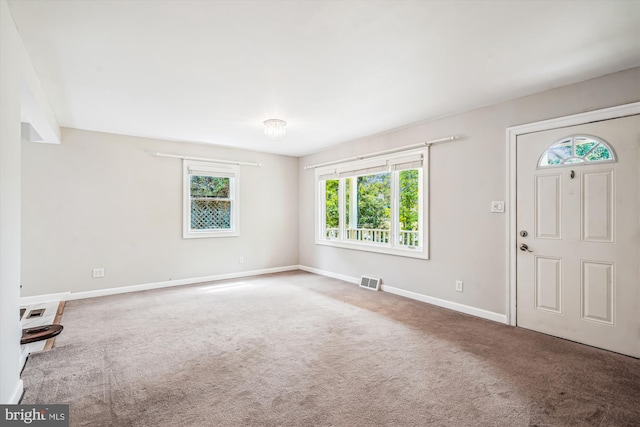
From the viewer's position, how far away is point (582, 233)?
2973 mm

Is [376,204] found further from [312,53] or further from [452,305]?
[312,53]

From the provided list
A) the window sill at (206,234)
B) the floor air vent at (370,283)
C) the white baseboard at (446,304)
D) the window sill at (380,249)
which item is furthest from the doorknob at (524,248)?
the window sill at (206,234)

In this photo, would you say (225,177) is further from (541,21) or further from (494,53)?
(541,21)

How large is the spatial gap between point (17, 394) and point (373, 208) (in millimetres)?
4574

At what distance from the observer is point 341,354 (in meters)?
2.76

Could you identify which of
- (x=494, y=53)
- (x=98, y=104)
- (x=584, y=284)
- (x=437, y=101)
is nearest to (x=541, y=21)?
(x=494, y=53)

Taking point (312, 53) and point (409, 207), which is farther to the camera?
point (409, 207)

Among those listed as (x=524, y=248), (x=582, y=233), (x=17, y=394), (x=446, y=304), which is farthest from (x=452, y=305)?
(x=17, y=394)

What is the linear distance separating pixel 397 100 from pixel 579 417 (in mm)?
3079

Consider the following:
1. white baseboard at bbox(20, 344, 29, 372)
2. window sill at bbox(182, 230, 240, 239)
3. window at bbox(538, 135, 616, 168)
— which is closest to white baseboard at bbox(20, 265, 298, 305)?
window sill at bbox(182, 230, 240, 239)

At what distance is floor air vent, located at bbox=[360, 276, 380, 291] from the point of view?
4.95 meters

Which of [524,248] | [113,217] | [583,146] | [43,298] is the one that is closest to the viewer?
[583,146]

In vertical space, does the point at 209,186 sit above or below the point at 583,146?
below

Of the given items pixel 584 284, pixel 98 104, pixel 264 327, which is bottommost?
pixel 264 327
